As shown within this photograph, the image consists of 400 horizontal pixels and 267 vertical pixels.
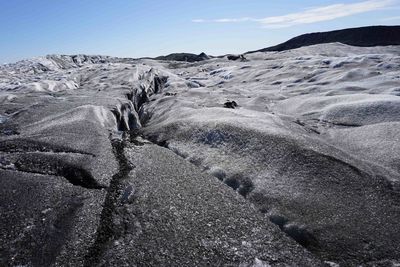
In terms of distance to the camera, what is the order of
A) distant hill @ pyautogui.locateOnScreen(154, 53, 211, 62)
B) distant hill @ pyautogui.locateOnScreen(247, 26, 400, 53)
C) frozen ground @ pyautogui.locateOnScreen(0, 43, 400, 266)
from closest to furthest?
frozen ground @ pyautogui.locateOnScreen(0, 43, 400, 266) < distant hill @ pyautogui.locateOnScreen(247, 26, 400, 53) < distant hill @ pyautogui.locateOnScreen(154, 53, 211, 62)

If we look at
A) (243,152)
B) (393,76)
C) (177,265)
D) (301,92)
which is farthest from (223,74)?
(177,265)

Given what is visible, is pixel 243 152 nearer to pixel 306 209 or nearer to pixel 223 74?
pixel 306 209

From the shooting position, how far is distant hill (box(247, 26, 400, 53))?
3484 cm

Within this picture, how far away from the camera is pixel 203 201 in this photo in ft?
13.6

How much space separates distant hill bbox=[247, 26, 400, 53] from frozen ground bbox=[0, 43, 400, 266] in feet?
103

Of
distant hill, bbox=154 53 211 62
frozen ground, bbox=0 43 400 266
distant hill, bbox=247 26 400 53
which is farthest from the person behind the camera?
distant hill, bbox=154 53 211 62

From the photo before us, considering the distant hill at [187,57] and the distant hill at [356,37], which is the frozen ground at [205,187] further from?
the distant hill at [187,57]

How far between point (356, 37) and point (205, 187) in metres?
38.6

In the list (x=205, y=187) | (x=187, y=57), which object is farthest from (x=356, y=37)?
(x=205, y=187)

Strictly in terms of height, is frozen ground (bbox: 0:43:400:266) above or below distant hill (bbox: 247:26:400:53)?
below

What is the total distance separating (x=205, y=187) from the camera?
14.8 ft

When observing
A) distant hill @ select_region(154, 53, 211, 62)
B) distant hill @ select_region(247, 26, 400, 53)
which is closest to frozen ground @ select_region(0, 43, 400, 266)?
distant hill @ select_region(247, 26, 400, 53)

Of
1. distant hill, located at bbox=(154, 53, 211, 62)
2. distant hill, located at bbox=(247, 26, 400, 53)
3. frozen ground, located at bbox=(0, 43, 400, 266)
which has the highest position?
distant hill, located at bbox=(247, 26, 400, 53)

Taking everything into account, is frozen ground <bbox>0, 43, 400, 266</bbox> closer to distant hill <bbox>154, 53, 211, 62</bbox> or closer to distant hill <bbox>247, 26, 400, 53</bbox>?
distant hill <bbox>247, 26, 400, 53</bbox>
